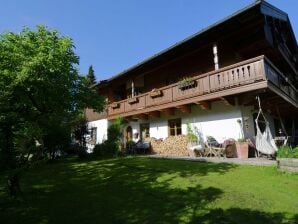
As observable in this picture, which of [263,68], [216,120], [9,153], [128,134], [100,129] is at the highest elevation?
[263,68]

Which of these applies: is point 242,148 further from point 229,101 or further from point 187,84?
point 187,84

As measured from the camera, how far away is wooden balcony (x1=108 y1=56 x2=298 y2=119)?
11164 mm

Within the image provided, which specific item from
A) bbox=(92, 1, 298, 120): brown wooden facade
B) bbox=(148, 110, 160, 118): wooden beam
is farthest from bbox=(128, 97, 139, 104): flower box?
bbox=(148, 110, 160, 118): wooden beam

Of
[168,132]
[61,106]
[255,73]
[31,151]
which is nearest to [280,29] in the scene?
[255,73]

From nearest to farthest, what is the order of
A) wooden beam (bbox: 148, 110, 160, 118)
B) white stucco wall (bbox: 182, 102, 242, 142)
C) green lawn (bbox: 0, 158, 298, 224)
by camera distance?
green lawn (bbox: 0, 158, 298, 224) < white stucco wall (bbox: 182, 102, 242, 142) < wooden beam (bbox: 148, 110, 160, 118)

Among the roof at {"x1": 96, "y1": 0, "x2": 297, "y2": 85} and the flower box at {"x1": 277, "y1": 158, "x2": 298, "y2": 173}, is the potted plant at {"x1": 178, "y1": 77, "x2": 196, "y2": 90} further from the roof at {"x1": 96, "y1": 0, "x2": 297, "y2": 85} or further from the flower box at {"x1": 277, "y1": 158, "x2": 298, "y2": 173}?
the flower box at {"x1": 277, "y1": 158, "x2": 298, "y2": 173}

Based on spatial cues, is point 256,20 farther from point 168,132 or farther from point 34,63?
point 34,63

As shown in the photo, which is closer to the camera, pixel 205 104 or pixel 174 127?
pixel 205 104

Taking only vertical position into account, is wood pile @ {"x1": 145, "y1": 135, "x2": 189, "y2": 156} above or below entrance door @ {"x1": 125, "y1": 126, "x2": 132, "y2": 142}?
below

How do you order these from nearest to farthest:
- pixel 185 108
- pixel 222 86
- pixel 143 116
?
1. pixel 222 86
2. pixel 185 108
3. pixel 143 116

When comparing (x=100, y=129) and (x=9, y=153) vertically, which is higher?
(x=100, y=129)

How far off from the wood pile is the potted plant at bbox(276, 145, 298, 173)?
6.40 m

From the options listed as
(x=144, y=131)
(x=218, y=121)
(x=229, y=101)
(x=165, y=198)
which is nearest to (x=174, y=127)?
(x=144, y=131)

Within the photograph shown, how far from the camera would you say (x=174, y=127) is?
17.0 metres
